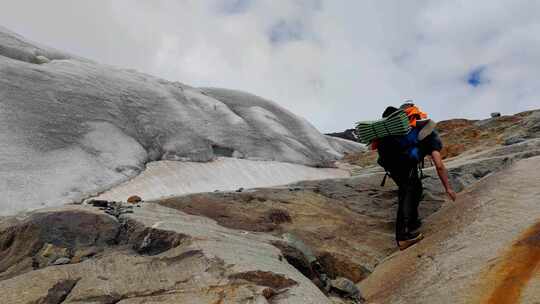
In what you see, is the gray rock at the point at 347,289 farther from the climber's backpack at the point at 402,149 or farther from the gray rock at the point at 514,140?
the gray rock at the point at 514,140

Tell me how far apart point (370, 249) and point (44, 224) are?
6.33 m

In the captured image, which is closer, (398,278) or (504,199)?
(398,278)

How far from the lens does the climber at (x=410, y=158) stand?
9703 mm

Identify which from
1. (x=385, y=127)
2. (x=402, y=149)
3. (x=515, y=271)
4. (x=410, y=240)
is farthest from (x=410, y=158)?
(x=515, y=271)

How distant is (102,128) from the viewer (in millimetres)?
24547

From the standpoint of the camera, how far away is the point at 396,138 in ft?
32.1

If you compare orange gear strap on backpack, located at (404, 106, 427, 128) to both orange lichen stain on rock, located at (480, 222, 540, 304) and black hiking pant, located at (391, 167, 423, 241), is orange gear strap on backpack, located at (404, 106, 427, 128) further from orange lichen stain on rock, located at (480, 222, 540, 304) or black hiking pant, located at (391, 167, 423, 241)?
orange lichen stain on rock, located at (480, 222, 540, 304)

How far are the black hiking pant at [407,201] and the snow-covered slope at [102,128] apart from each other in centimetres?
1349

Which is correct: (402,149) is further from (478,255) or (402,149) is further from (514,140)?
(514,140)

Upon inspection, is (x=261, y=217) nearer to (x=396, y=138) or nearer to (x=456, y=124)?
(x=396, y=138)

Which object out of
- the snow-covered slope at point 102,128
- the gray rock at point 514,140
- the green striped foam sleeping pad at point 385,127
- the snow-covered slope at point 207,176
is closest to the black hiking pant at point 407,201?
the green striped foam sleeping pad at point 385,127

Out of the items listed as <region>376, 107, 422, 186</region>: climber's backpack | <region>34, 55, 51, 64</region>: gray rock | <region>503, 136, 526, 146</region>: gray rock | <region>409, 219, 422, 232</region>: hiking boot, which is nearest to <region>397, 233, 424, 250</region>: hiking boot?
<region>409, 219, 422, 232</region>: hiking boot

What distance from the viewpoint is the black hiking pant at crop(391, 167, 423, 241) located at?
31.7 ft

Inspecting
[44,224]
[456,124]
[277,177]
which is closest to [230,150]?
[277,177]
